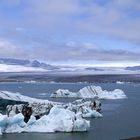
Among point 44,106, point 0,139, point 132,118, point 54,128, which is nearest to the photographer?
point 0,139

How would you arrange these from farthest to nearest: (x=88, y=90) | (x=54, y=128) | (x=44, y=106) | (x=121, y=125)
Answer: (x=88, y=90), (x=44, y=106), (x=121, y=125), (x=54, y=128)

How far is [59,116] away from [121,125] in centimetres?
420

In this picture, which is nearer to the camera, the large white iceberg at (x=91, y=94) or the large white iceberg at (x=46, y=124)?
the large white iceberg at (x=46, y=124)

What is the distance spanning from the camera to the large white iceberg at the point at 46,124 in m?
19.2

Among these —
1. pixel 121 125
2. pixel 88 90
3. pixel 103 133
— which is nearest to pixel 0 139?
pixel 103 133

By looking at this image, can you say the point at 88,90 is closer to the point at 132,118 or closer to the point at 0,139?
the point at 132,118

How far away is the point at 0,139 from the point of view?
18.1 m

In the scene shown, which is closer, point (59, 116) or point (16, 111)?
point (59, 116)

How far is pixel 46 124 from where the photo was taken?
19.7 m

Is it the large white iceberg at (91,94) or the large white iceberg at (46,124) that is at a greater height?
the large white iceberg at (91,94)

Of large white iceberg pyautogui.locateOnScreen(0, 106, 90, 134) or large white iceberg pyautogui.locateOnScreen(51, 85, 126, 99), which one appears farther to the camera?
large white iceberg pyautogui.locateOnScreen(51, 85, 126, 99)

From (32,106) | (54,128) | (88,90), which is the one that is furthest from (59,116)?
(88,90)

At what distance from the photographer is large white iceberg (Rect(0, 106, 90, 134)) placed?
62.9 ft

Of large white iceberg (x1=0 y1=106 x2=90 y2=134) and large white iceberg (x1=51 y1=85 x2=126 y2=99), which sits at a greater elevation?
large white iceberg (x1=51 y1=85 x2=126 y2=99)
